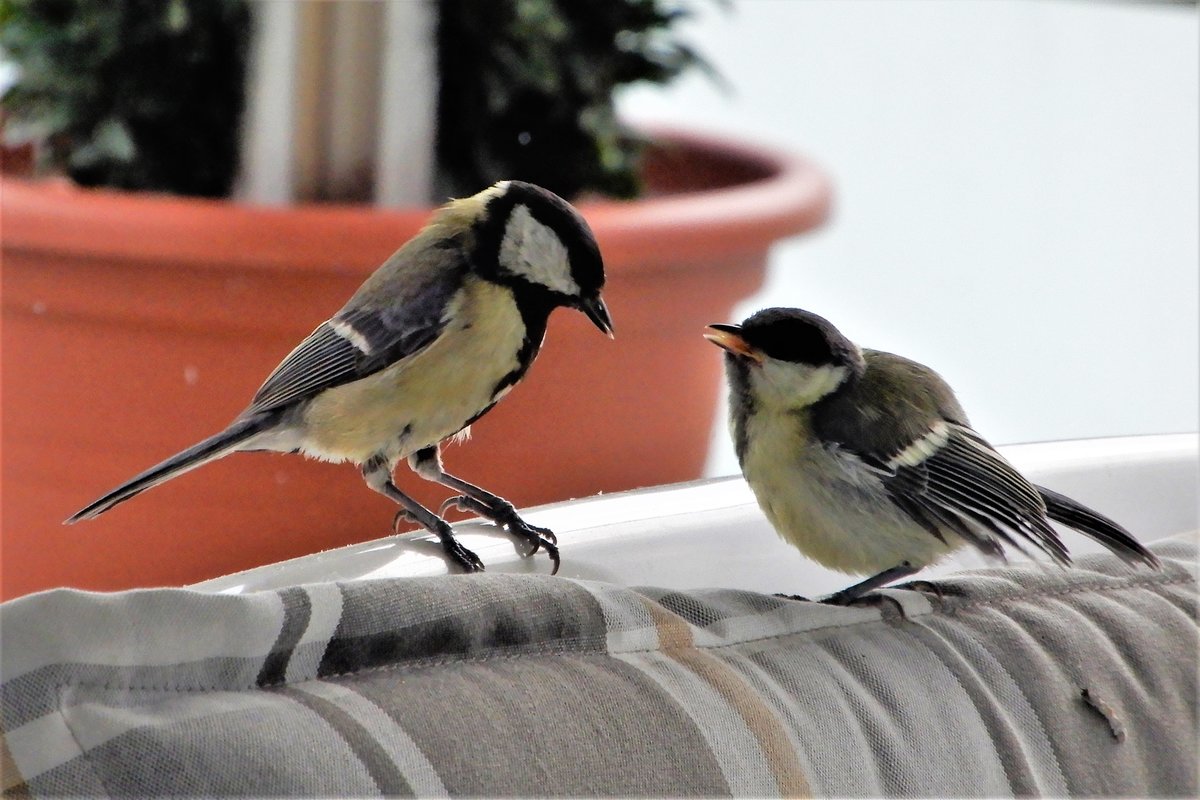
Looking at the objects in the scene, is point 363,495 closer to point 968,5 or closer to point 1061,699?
point 1061,699

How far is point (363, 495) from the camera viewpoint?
3.26 feet

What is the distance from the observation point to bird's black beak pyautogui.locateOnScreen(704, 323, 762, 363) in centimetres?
61

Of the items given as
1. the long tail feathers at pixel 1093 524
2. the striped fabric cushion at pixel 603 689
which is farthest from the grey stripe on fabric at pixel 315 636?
the long tail feathers at pixel 1093 524

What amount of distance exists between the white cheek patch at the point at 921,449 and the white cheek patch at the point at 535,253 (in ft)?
0.64

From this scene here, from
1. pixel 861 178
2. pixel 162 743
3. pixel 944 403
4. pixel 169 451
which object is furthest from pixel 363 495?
pixel 861 178

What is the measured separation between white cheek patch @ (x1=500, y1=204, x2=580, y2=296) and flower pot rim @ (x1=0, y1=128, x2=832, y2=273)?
1.14 feet

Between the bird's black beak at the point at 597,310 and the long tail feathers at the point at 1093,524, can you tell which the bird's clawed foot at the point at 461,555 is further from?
the long tail feathers at the point at 1093,524

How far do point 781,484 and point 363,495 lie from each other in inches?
15.8

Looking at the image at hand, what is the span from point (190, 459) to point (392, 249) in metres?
0.45

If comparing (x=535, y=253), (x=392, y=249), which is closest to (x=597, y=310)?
(x=535, y=253)

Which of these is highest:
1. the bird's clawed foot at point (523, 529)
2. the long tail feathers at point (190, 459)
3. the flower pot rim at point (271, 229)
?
the flower pot rim at point (271, 229)

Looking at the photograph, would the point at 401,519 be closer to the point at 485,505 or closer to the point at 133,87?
the point at 485,505

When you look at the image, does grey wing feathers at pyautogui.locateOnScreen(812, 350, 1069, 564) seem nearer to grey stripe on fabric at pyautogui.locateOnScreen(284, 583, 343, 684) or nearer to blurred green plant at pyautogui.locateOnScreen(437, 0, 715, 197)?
grey stripe on fabric at pyautogui.locateOnScreen(284, 583, 343, 684)

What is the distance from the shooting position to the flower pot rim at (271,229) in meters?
1.08
